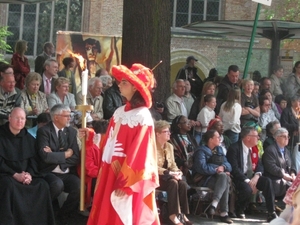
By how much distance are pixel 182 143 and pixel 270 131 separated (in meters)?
1.94

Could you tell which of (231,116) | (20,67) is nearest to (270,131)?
(231,116)

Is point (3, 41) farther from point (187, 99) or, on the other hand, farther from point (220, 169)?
point (220, 169)

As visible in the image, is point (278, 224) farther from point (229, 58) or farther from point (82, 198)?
point (229, 58)

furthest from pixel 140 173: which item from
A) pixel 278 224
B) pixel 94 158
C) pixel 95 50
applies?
pixel 95 50

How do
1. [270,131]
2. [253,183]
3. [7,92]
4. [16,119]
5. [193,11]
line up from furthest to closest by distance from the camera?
[193,11]
[270,131]
[253,183]
[7,92]
[16,119]

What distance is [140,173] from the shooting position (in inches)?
311

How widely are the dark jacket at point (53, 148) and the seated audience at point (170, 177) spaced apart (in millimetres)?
1211

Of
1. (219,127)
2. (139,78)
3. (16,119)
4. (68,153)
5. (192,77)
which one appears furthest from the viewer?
(192,77)

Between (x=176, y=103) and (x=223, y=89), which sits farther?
(x=223, y=89)

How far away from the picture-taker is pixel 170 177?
34.8ft

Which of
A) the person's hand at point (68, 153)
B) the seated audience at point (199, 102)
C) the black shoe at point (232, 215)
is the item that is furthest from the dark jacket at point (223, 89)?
the person's hand at point (68, 153)

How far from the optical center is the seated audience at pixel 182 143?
1145 centimetres

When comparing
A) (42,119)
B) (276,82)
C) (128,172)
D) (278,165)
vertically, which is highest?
(276,82)

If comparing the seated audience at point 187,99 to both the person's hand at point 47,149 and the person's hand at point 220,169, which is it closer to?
the person's hand at point 220,169
